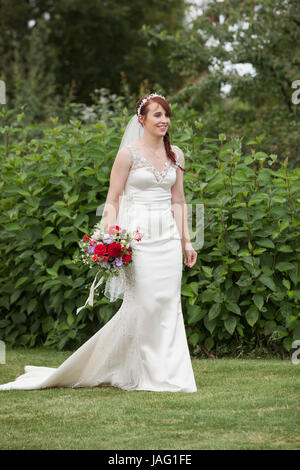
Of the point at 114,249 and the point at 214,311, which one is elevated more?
the point at 114,249

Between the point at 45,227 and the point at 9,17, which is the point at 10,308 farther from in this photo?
the point at 9,17

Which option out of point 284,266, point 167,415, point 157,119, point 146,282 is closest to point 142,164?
point 157,119

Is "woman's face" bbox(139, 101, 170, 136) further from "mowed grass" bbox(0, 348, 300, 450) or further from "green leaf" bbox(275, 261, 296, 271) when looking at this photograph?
"mowed grass" bbox(0, 348, 300, 450)

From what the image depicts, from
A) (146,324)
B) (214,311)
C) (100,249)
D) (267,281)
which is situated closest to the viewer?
(100,249)

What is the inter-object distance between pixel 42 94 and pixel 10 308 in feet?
32.1

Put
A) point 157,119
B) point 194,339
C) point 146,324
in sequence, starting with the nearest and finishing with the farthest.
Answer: point 146,324 → point 157,119 → point 194,339

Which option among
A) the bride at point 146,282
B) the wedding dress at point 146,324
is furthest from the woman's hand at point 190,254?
the wedding dress at point 146,324

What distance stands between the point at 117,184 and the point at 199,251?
5.26 ft

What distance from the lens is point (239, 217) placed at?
6.72m

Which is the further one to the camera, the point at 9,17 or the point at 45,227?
the point at 9,17

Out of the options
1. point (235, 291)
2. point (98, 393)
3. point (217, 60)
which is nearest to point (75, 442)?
point (98, 393)

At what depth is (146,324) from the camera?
544cm

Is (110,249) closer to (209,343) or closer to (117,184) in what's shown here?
(117,184)

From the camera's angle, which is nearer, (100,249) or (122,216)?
(100,249)
